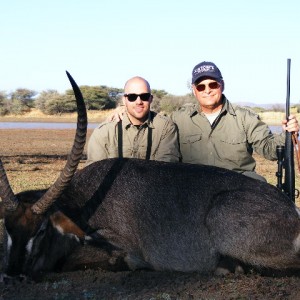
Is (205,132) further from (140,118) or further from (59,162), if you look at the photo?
(59,162)

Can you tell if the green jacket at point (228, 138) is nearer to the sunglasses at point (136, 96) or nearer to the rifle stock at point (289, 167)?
the rifle stock at point (289, 167)

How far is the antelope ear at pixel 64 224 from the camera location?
18.2ft

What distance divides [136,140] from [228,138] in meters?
1.13

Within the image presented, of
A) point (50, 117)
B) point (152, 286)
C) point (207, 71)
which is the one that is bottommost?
point (50, 117)

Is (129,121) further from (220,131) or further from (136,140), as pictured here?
(220,131)

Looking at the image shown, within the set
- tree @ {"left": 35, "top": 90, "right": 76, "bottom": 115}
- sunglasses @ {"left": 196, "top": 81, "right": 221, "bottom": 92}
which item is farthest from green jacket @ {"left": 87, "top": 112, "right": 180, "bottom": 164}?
tree @ {"left": 35, "top": 90, "right": 76, "bottom": 115}

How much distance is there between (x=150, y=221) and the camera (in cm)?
590

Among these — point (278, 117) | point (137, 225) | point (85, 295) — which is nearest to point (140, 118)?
point (137, 225)

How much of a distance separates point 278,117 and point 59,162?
3797 centimetres

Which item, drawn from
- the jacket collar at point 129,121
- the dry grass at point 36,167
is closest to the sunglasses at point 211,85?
the jacket collar at point 129,121

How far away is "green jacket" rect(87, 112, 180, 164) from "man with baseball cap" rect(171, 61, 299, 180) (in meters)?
0.30

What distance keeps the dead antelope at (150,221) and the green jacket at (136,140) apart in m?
1.26

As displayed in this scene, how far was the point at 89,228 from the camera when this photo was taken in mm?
5926

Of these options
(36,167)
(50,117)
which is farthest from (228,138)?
(50,117)
